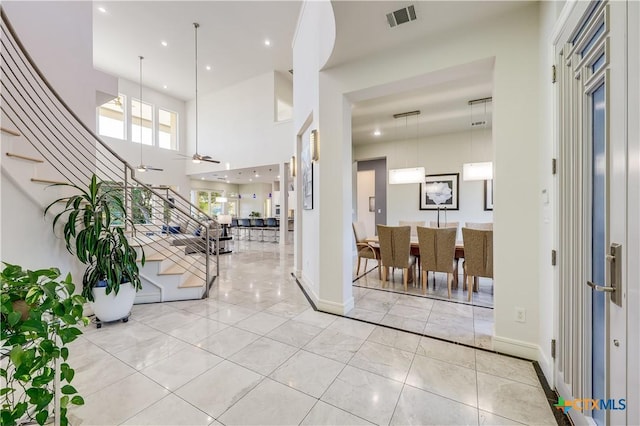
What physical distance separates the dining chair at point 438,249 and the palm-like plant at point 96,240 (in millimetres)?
3521

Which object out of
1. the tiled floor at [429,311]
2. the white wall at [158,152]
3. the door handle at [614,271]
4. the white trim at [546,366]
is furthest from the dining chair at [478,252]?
the white wall at [158,152]

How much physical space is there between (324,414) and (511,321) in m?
1.67

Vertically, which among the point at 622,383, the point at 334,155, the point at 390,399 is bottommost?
the point at 390,399

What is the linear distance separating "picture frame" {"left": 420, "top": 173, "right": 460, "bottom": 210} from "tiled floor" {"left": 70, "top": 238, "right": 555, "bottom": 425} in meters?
4.85

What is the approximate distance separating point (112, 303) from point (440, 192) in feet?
21.9

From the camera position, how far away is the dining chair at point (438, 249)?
3.35 metres

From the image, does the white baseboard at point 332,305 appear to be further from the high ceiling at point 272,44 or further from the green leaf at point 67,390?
the high ceiling at point 272,44

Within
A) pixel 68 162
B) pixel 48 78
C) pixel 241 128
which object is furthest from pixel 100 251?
pixel 241 128

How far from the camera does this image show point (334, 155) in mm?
2951

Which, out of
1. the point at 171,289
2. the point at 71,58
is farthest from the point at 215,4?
the point at 171,289

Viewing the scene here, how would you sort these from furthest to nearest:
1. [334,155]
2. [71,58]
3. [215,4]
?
[215,4] → [71,58] → [334,155]

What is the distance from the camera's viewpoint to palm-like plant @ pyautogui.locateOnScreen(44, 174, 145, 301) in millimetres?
2494

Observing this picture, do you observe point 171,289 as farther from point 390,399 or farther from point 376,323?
point 390,399

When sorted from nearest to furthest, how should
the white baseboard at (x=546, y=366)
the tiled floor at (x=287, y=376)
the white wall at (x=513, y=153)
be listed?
1. the tiled floor at (x=287, y=376)
2. the white baseboard at (x=546, y=366)
3. the white wall at (x=513, y=153)
